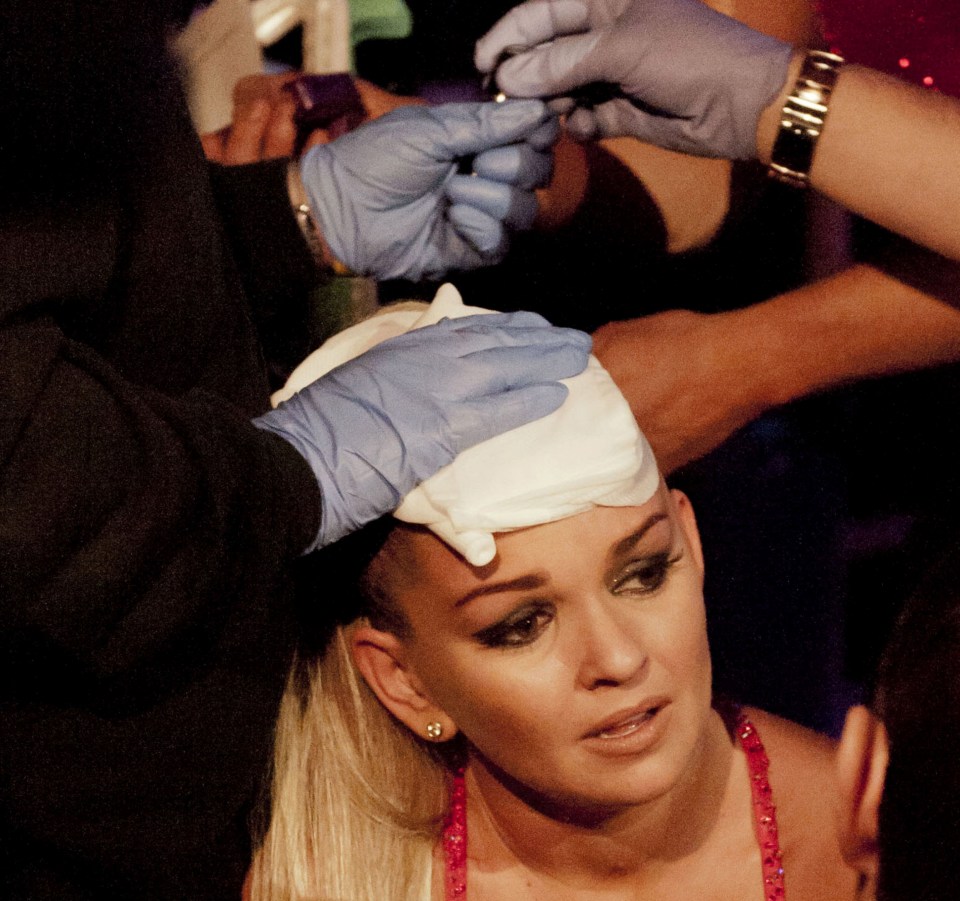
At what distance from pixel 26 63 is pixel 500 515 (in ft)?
1.94

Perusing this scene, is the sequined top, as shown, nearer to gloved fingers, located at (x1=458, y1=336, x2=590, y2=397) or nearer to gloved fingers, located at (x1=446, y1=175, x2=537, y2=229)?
gloved fingers, located at (x1=458, y1=336, x2=590, y2=397)

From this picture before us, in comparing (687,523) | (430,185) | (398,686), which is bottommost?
A: (398,686)

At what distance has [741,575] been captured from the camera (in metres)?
1.81

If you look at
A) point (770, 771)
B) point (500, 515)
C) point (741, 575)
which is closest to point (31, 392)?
point (500, 515)

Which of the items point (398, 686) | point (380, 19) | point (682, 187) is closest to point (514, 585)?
point (398, 686)

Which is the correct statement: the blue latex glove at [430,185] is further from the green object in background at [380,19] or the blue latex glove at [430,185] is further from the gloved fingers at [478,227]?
the green object in background at [380,19]

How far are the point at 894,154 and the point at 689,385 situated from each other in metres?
0.42

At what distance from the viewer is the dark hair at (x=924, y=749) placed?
75 cm

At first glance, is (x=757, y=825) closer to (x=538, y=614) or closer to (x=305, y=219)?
(x=538, y=614)

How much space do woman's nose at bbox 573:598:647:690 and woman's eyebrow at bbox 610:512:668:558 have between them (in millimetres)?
55

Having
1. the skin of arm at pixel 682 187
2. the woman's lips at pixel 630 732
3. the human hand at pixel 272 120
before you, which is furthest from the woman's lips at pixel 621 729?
the human hand at pixel 272 120

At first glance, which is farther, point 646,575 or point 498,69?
point 498,69

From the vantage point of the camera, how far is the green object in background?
80.5 inches

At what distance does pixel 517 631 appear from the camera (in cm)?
116
